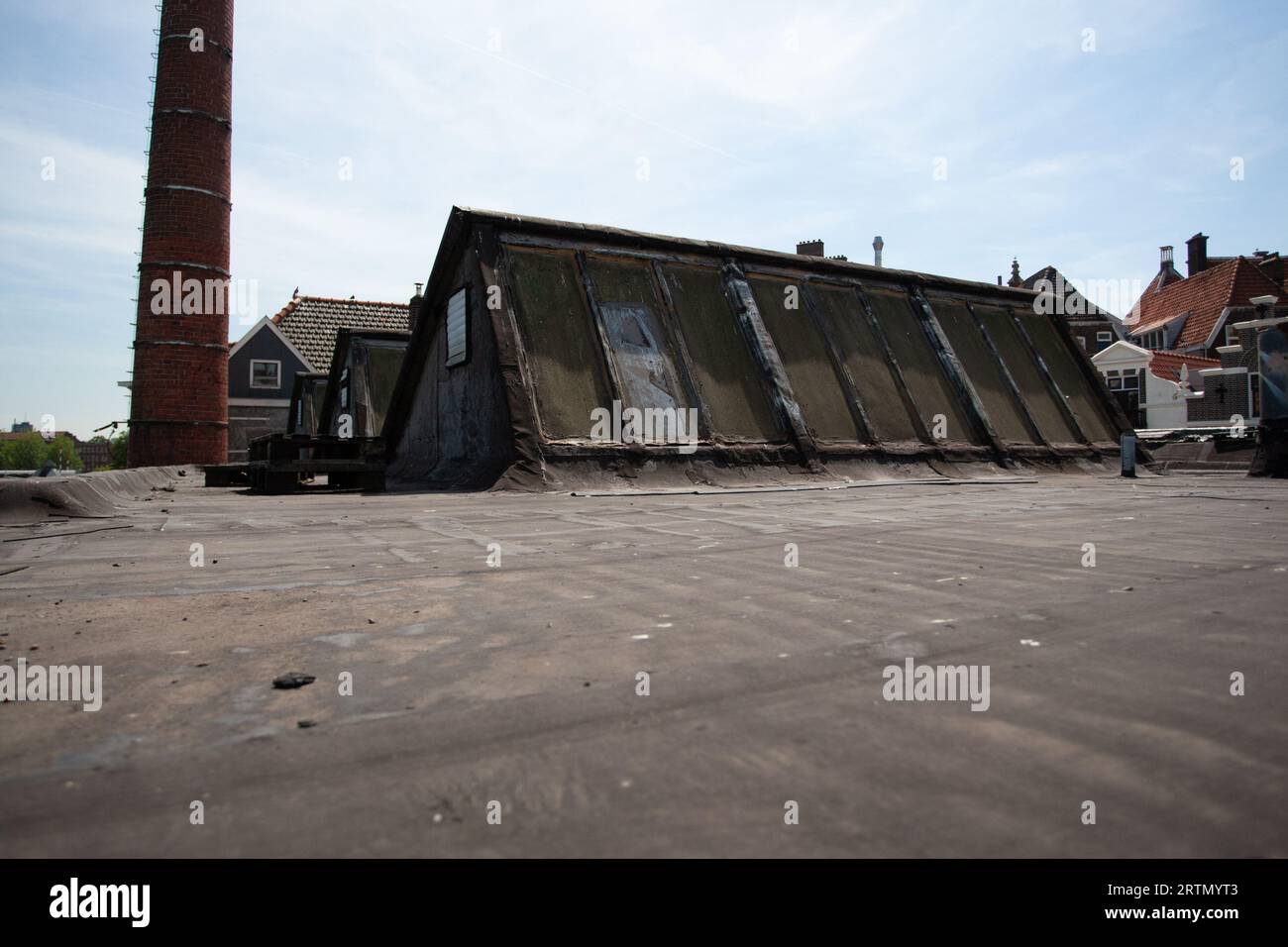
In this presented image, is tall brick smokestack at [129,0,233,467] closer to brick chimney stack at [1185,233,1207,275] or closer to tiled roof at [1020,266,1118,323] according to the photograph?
tiled roof at [1020,266,1118,323]

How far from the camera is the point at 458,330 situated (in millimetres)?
11984

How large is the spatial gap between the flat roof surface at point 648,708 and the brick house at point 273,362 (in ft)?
103

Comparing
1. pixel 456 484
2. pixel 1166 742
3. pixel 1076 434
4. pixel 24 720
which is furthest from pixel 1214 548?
pixel 1076 434

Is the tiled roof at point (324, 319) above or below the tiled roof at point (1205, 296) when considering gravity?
below

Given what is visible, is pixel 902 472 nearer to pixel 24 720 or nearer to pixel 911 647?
pixel 911 647

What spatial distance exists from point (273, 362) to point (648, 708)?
3588cm

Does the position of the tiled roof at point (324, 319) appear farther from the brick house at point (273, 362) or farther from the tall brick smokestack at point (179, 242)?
the tall brick smokestack at point (179, 242)

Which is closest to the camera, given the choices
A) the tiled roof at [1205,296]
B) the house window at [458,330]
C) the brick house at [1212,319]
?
the house window at [458,330]

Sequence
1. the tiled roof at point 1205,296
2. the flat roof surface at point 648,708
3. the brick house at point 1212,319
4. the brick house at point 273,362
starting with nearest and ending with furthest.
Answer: the flat roof surface at point 648,708, the brick house at point 1212,319, the brick house at point 273,362, the tiled roof at point 1205,296

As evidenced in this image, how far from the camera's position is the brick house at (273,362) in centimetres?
3294

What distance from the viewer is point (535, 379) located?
10.3 meters

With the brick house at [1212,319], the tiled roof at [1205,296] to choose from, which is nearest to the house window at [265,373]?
the brick house at [1212,319]

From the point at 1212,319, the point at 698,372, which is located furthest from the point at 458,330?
the point at 1212,319

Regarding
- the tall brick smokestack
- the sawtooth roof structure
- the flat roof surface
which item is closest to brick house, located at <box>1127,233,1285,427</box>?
the sawtooth roof structure
